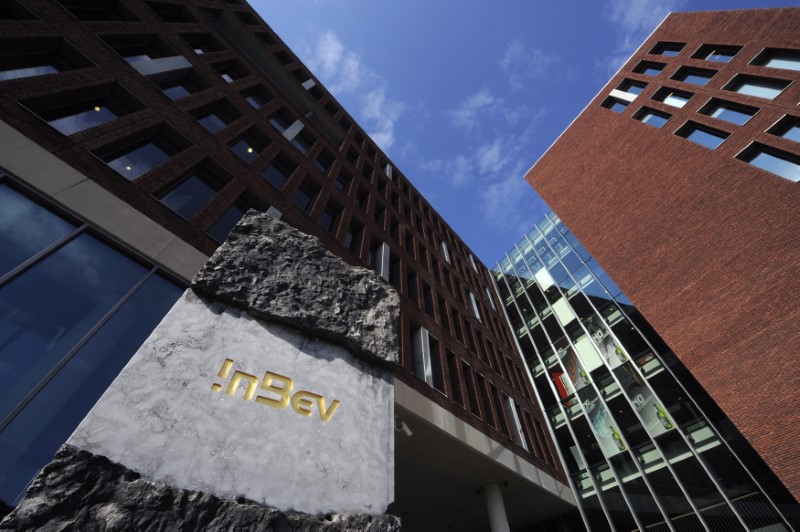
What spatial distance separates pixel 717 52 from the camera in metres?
21.4

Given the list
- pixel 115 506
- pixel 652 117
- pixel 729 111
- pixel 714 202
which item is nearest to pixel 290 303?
pixel 115 506

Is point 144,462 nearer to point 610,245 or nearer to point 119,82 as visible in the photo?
point 119,82

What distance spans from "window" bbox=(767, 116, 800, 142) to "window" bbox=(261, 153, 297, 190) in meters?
20.8

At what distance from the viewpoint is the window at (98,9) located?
1195 cm

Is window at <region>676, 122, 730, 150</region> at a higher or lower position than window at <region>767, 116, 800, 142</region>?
higher

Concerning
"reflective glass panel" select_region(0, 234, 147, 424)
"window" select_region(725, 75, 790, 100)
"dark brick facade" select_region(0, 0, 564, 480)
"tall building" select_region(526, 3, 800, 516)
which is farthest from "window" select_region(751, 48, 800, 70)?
"reflective glass panel" select_region(0, 234, 147, 424)

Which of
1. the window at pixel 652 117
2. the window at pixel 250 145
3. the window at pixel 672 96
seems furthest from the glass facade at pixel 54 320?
the window at pixel 672 96

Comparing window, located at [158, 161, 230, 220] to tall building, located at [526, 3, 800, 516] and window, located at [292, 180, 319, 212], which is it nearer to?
window, located at [292, 180, 319, 212]

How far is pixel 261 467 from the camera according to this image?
271 centimetres

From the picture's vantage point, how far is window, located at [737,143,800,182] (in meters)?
14.8

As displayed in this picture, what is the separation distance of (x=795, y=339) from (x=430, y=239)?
61.8 feet

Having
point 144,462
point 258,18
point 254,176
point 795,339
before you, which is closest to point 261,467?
point 144,462

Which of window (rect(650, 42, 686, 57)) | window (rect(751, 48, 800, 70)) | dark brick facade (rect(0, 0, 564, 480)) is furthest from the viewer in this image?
window (rect(650, 42, 686, 57))

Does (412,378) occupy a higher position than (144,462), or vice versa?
(412,378)
